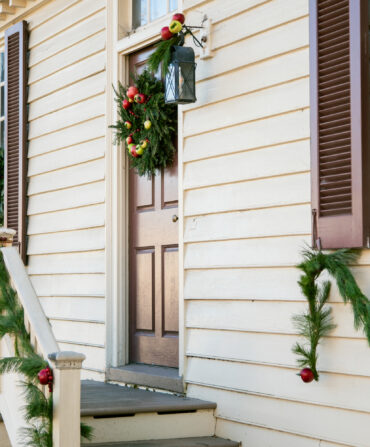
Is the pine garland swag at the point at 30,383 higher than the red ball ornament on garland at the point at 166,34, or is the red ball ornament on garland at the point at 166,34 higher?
the red ball ornament on garland at the point at 166,34

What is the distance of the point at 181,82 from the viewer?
4.66 metres

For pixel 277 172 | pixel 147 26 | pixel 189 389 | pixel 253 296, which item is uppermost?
pixel 147 26

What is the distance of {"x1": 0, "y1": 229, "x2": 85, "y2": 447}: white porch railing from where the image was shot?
355 cm

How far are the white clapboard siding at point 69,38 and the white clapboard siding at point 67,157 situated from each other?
844 millimetres

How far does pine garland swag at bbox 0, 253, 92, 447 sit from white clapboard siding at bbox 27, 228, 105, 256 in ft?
5.31

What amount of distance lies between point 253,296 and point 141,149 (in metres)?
1.42

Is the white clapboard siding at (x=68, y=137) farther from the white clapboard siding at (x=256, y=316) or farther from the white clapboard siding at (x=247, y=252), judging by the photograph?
the white clapboard siding at (x=256, y=316)

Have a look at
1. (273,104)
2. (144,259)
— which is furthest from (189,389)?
(273,104)

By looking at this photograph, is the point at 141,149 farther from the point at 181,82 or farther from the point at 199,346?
the point at 199,346

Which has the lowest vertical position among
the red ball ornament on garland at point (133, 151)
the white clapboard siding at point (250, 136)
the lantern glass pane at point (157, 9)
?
the white clapboard siding at point (250, 136)

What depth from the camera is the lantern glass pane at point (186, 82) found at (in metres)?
4.65

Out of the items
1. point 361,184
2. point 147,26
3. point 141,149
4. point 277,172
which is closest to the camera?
point 361,184

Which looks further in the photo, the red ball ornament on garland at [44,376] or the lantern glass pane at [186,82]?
the lantern glass pane at [186,82]

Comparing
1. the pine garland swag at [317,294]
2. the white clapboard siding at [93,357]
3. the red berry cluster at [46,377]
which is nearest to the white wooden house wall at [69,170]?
the white clapboard siding at [93,357]
